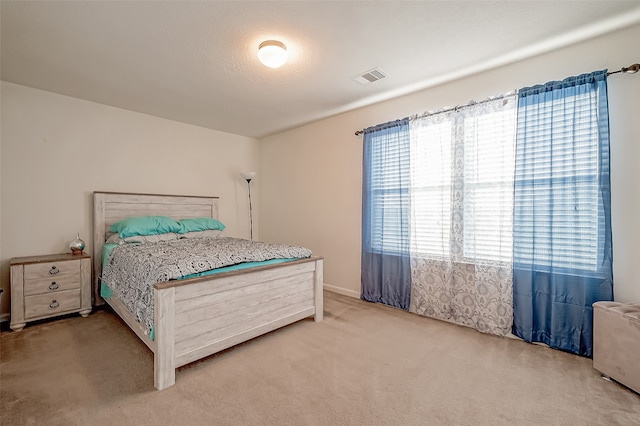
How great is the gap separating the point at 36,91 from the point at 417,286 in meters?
4.62

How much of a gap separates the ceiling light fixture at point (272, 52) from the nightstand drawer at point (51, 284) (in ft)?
9.42

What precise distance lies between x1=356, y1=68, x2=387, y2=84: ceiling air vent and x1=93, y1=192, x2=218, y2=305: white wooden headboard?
112 inches

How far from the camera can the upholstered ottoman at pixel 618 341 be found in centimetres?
166

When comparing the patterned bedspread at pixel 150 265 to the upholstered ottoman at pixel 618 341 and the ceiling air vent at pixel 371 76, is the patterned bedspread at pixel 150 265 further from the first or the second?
the upholstered ottoman at pixel 618 341

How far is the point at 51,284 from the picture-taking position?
107 inches

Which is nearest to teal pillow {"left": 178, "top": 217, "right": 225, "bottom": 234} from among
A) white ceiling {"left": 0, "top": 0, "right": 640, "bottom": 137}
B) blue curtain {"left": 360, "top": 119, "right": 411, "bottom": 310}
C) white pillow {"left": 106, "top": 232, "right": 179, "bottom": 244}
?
white pillow {"left": 106, "top": 232, "right": 179, "bottom": 244}

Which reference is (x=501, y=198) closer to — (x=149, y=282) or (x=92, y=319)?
(x=149, y=282)

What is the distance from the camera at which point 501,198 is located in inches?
97.7

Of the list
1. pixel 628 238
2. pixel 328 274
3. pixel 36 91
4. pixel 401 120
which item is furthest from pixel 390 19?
pixel 36 91

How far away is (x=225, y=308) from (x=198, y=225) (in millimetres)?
1951

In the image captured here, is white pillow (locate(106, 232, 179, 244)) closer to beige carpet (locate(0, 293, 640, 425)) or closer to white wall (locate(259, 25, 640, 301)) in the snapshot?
beige carpet (locate(0, 293, 640, 425))

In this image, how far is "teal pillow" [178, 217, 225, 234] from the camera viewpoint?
11.8ft

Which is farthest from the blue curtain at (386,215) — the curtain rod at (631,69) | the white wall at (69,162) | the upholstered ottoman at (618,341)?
the white wall at (69,162)

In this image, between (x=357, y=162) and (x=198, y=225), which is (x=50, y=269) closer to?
(x=198, y=225)
